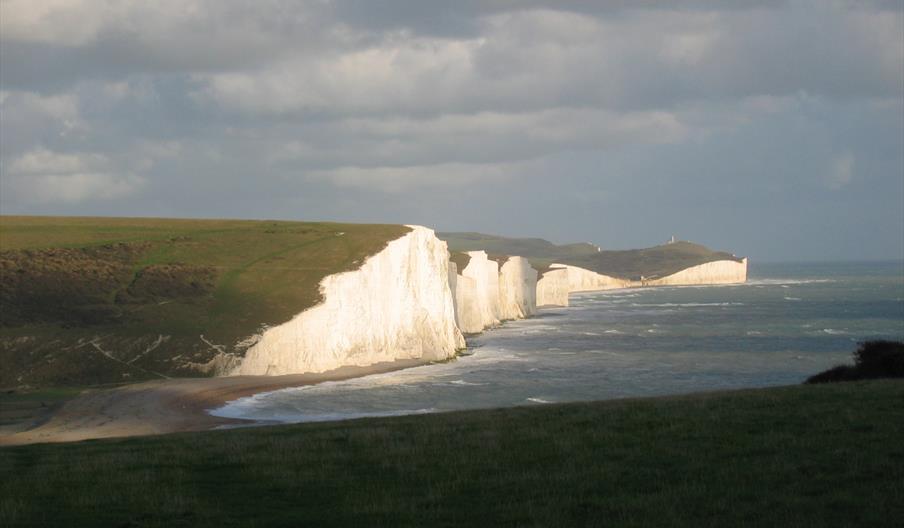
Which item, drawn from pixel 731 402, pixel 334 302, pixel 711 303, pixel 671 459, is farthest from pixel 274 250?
pixel 711 303

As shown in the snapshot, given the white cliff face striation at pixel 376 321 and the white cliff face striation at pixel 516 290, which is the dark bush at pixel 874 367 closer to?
the white cliff face striation at pixel 376 321

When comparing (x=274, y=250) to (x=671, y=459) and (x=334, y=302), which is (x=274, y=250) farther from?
(x=671, y=459)

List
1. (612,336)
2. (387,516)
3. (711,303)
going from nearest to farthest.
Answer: (387,516) < (612,336) < (711,303)

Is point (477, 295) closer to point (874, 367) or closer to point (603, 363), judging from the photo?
point (603, 363)

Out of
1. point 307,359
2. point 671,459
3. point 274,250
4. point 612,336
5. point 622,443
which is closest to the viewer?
point 671,459

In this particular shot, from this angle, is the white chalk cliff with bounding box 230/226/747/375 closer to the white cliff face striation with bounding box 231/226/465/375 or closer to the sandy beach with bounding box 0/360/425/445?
the white cliff face striation with bounding box 231/226/465/375

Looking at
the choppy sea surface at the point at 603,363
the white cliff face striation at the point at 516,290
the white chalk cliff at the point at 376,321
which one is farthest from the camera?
the white cliff face striation at the point at 516,290

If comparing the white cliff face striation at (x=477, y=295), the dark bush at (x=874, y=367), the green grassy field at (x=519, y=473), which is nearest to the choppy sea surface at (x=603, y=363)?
the white cliff face striation at (x=477, y=295)
